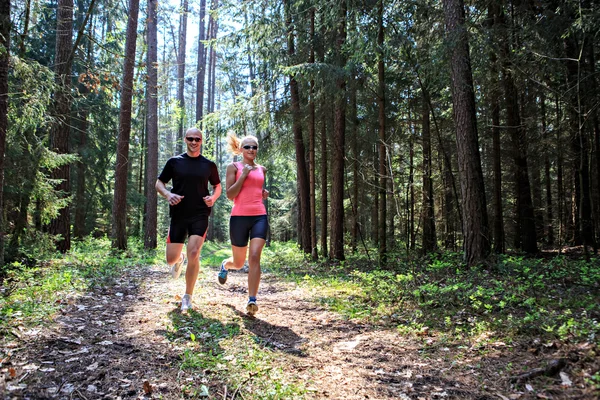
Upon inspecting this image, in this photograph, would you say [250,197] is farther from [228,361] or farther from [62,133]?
[62,133]

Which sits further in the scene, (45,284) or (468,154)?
(468,154)

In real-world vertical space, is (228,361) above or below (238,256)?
below

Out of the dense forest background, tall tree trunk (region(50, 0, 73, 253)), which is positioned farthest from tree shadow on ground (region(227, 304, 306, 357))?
tall tree trunk (region(50, 0, 73, 253))

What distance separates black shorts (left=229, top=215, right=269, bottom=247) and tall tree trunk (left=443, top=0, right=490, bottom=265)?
3994 mm

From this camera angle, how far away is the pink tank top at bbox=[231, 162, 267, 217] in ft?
16.8

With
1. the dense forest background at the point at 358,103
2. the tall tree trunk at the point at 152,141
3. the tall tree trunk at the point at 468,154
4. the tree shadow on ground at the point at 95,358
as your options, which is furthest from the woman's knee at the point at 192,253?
the tall tree trunk at the point at 152,141

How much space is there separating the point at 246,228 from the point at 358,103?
928cm

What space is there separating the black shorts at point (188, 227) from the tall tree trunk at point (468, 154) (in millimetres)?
4733

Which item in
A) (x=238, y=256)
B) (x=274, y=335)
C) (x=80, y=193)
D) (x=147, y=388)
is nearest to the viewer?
(x=147, y=388)

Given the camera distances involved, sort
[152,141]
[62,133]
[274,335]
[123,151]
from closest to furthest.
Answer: [274,335]
[62,133]
[123,151]
[152,141]

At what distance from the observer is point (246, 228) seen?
5156mm

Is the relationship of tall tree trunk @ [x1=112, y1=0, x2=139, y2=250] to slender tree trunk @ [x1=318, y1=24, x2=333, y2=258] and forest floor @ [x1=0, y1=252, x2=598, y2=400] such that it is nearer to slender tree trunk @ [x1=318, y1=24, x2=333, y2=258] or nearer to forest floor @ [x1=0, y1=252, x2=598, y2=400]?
slender tree trunk @ [x1=318, y1=24, x2=333, y2=258]

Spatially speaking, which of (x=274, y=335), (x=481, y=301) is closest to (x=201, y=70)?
(x=274, y=335)

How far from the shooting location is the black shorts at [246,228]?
5.05 metres
